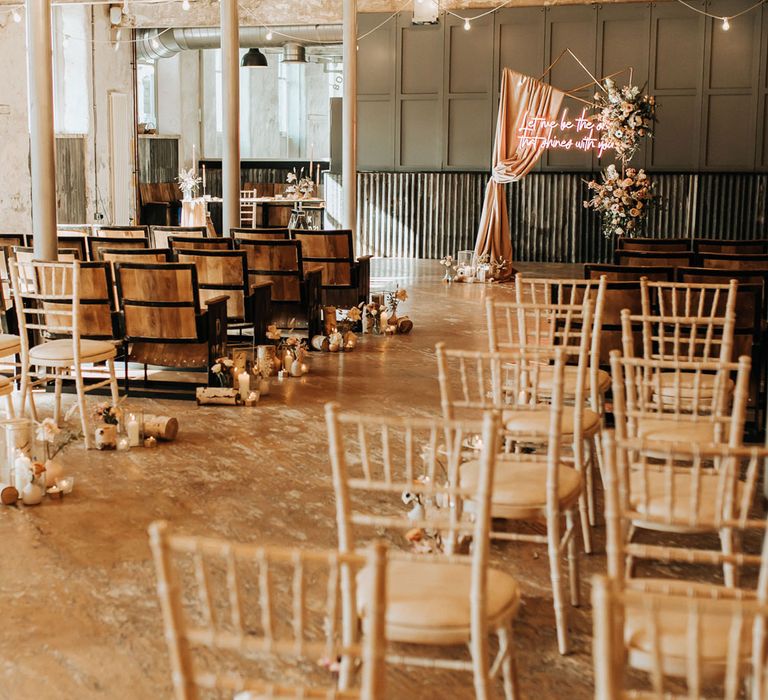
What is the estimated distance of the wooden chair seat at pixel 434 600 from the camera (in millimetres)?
2654

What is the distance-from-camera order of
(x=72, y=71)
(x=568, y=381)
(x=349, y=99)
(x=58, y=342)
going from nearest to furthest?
(x=568, y=381) → (x=58, y=342) → (x=349, y=99) → (x=72, y=71)

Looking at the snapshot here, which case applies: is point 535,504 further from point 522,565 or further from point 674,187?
point 674,187

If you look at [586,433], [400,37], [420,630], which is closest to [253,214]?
[400,37]

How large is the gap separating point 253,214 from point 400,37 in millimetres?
3886

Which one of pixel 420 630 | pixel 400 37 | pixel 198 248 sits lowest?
pixel 420 630

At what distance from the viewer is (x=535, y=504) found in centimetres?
354

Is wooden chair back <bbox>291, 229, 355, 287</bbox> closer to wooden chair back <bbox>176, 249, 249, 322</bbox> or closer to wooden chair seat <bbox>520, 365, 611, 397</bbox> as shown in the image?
wooden chair back <bbox>176, 249, 249, 322</bbox>

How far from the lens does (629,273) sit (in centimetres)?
689

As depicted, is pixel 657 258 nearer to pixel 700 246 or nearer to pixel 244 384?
pixel 700 246

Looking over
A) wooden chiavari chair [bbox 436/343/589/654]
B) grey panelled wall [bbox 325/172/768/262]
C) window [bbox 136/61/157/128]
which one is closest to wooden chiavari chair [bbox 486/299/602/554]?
wooden chiavari chair [bbox 436/343/589/654]

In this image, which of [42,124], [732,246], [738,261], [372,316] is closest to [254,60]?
[372,316]

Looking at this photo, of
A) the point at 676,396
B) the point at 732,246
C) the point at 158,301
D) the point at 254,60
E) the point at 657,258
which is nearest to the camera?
the point at 676,396

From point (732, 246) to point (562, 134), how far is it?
816 centimetres

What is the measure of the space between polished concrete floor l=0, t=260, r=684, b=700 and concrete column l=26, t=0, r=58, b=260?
1379mm
